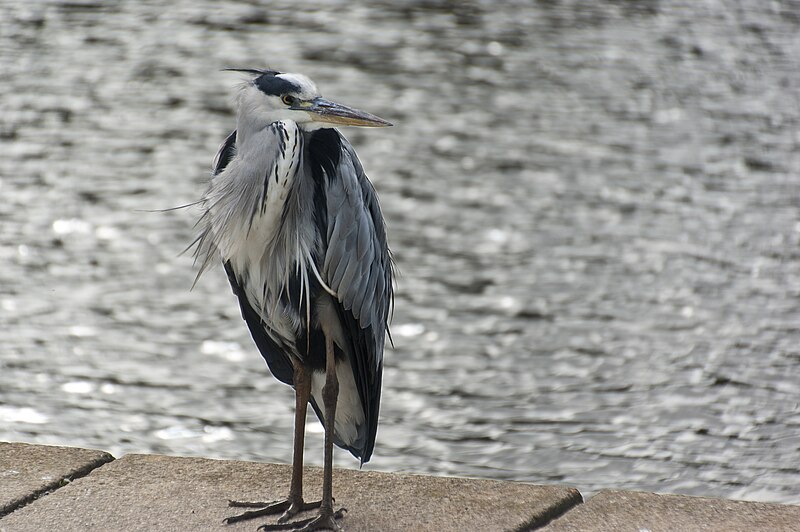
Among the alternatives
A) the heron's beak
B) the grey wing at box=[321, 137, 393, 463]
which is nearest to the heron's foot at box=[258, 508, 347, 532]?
the grey wing at box=[321, 137, 393, 463]

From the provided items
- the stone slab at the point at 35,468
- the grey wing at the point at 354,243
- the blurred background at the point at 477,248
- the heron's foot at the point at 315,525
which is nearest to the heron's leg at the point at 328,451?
the heron's foot at the point at 315,525

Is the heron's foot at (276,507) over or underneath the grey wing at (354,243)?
underneath

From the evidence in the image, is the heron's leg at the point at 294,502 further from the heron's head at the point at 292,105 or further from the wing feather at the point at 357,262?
the heron's head at the point at 292,105

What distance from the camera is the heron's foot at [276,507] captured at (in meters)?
2.94

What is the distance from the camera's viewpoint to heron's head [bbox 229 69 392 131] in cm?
284

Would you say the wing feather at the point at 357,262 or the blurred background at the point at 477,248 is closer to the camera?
the wing feather at the point at 357,262

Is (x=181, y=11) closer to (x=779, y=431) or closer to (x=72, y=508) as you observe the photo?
(x=779, y=431)

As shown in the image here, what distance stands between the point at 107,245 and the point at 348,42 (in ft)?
20.8

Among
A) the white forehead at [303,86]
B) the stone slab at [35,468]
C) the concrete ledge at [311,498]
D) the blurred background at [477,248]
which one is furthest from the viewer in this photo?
the blurred background at [477,248]

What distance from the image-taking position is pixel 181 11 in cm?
1456

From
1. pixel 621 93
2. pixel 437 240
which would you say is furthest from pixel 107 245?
pixel 621 93

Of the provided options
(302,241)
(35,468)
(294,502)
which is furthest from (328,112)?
(35,468)

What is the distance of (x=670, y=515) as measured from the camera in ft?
9.93

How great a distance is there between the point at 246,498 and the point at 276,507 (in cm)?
12
